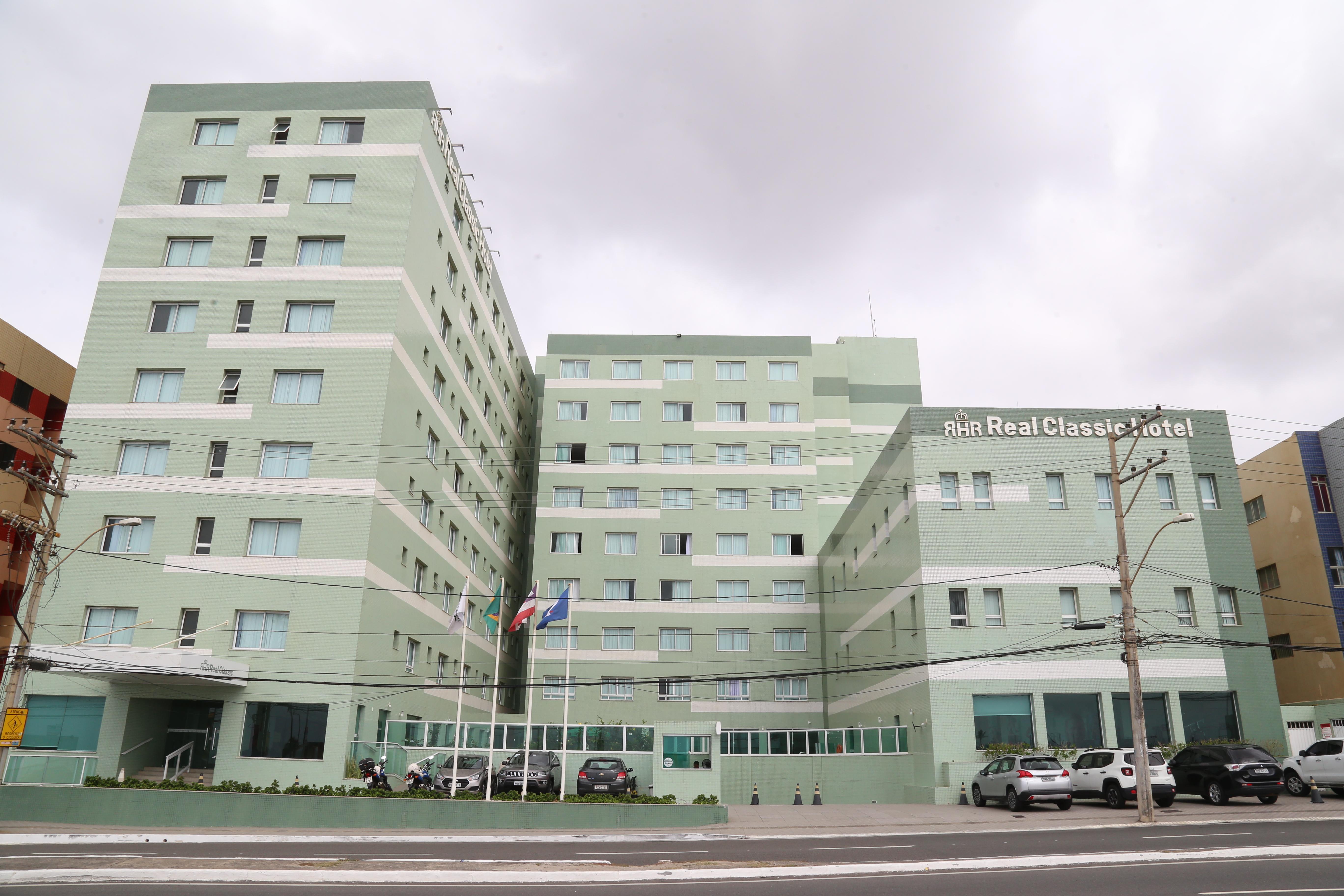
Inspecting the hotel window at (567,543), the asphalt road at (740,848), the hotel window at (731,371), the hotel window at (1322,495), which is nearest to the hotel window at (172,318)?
the asphalt road at (740,848)

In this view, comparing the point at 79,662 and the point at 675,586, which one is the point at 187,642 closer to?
the point at 79,662

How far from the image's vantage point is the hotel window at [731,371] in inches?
2456

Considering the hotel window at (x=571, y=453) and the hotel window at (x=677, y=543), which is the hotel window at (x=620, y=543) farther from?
the hotel window at (x=571, y=453)

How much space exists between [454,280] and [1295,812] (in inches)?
1627

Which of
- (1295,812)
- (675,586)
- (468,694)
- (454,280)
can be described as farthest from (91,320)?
(1295,812)

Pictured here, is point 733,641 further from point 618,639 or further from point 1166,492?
point 1166,492

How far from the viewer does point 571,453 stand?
6075cm

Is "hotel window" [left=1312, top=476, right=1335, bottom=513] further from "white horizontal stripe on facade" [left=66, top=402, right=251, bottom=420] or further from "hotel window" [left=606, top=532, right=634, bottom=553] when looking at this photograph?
"white horizontal stripe on facade" [left=66, top=402, right=251, bottom=420]

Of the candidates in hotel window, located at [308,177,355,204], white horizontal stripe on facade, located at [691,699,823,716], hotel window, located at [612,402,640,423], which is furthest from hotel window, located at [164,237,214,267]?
white horizontal stripe on facade, located at [691,699,823,716]

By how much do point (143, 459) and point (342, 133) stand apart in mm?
17102

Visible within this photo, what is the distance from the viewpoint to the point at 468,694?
5097cm

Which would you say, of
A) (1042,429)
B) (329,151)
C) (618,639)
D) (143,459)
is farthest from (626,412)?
(143,459)

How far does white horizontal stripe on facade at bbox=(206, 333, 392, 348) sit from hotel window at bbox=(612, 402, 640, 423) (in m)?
24.2

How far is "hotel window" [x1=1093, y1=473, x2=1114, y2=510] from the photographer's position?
123ft
